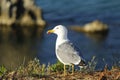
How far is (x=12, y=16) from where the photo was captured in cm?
4516

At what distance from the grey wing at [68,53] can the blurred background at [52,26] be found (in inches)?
871

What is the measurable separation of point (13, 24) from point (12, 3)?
1796mm

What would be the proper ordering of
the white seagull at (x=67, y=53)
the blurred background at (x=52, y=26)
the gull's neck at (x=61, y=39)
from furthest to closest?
the blurred background at (x=52, y=26), the gull's neck at (x=61, y=39), the white seagull at (x=67, y=53)

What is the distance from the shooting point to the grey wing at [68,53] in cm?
841

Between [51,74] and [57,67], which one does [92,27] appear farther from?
[51,74]

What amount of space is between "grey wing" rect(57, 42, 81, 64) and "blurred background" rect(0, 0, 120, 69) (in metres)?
22.1

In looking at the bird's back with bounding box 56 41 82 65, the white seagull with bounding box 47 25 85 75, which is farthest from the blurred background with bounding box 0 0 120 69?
the bird's back with bounding box 56 41 82 65

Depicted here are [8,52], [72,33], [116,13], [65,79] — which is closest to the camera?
[65,79]

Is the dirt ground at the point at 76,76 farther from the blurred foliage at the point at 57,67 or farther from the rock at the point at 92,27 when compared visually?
the rock at the point at 92,27

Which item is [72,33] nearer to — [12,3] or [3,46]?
[3,46]

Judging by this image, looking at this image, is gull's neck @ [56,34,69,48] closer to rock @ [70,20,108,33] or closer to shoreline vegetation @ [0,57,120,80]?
shoreline vegetation @ [0,57,120,80]

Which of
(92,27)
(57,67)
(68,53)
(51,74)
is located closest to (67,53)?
(68,53)

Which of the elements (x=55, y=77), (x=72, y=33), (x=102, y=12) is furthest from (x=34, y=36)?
(x=55, y=77)

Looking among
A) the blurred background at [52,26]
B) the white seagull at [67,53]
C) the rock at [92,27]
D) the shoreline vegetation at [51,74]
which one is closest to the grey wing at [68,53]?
the white seagull at [67,53]
